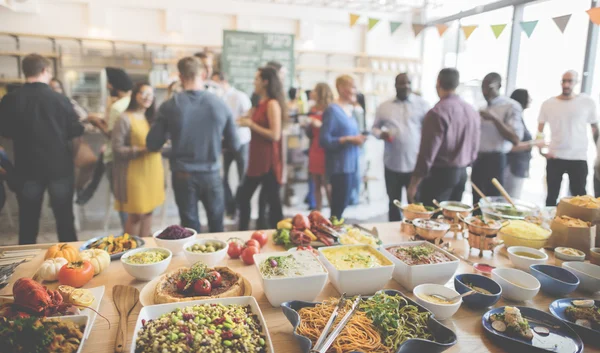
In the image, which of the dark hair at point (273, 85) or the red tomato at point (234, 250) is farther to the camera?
the dark hair at point (273, 85)

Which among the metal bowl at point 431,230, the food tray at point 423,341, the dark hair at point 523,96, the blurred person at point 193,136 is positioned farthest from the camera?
the dark hair at point 523,96

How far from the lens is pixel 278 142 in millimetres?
3422

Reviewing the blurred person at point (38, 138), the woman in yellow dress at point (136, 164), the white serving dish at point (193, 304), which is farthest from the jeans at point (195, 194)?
the white serving dish at point (193, 304)

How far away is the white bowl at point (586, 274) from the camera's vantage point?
152 centimetres

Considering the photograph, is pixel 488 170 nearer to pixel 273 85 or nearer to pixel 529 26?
pixel 529 26

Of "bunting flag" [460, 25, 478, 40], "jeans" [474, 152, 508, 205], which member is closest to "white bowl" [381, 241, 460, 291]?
"jeans" [474, 152, 508, 205]

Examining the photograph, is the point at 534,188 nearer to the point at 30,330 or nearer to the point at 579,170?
the point at 579,170

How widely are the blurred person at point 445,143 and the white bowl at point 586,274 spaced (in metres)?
1.42

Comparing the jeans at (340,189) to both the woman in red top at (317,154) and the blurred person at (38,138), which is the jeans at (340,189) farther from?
the blurred person at (38,138)

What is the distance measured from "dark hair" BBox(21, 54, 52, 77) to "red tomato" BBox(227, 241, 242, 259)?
2.24m

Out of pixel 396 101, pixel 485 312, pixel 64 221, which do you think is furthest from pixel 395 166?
pixel 64 221

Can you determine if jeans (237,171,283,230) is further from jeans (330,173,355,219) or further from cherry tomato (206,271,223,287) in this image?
cherry tomato (206,271,223,287)

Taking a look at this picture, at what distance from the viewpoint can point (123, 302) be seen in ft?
4.30

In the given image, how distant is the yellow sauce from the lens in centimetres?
148
